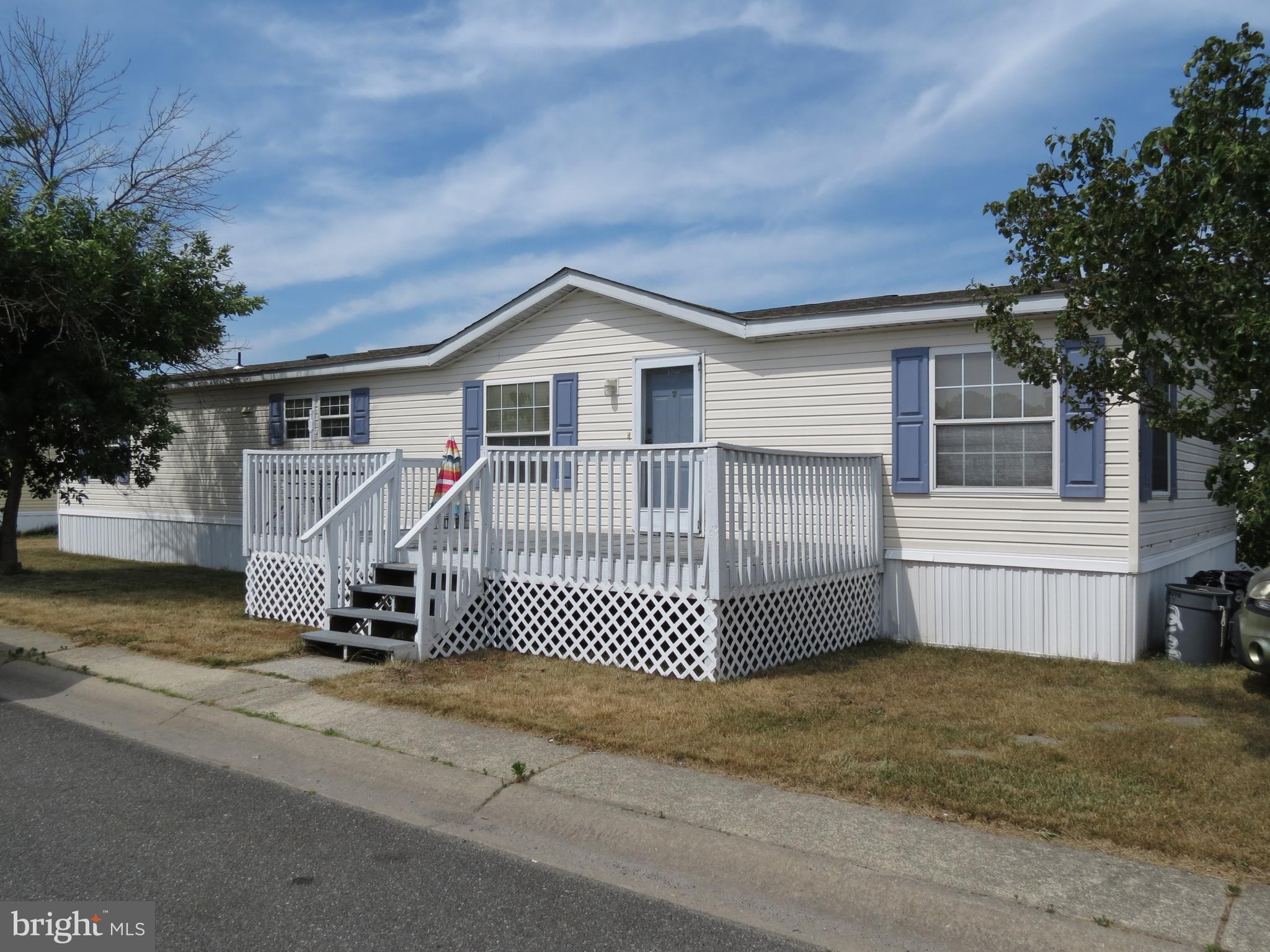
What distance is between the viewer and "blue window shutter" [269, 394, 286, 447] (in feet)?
50.7

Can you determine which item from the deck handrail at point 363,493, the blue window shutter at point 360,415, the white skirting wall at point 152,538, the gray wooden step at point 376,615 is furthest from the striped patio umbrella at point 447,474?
the white skirting wall at point 152,538

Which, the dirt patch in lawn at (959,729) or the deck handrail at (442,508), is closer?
the dirt patch in lawn at (959,729)

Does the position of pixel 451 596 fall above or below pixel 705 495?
below

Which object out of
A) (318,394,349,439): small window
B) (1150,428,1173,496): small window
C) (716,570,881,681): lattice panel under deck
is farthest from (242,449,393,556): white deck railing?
(1150,428,1173,496): small window

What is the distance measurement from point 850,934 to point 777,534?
5.06 m

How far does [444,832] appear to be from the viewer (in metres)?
4.68

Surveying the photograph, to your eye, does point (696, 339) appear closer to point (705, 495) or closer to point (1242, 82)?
point (705, 495)

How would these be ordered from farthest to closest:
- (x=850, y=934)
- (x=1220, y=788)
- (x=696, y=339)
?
(x=696, y=339)
(x=1220, y=788)
(x=850, y=934)

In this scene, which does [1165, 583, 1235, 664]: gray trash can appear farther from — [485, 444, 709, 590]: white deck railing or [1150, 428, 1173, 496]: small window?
[485, 444, 709, 590]: white deck railing

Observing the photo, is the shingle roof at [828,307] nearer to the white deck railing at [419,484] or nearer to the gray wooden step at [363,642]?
the white deck railing at [419,484]

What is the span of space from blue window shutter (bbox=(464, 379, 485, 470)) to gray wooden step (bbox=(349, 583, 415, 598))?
11.5 ft

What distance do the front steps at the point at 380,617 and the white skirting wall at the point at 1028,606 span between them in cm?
477

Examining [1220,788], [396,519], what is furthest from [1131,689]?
[396,519]

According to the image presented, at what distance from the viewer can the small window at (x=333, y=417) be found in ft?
48.0
